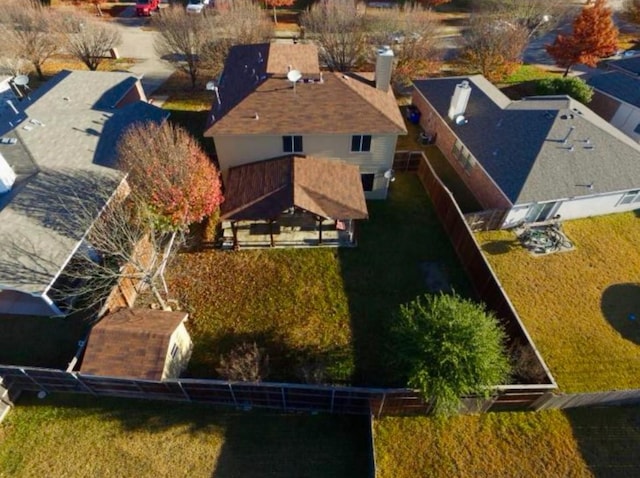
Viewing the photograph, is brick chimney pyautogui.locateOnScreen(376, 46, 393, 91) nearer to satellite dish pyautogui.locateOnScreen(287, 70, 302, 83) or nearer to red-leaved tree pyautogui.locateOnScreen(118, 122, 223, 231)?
satellite dish pyautogui.locateOnScreen(287, 70, 302, 83)

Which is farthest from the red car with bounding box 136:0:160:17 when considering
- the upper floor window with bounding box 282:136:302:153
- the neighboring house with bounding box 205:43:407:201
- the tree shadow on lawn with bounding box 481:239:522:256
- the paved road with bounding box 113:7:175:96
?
the tree shadow on lawn with bounding box 481:239:522:256

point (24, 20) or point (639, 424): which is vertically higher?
point (24, 20)

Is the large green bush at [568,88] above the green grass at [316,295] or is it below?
above

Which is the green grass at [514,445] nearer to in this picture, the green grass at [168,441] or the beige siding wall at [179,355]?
the green grass at [168,441]

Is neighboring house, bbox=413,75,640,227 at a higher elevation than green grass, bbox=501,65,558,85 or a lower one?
higher

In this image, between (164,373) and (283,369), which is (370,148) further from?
(164,373)

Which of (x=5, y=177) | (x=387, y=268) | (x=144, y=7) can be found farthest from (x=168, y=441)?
(x=144, y=7)

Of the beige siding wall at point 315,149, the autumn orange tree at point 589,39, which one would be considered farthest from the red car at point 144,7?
the autumn orange tree at point 589,39

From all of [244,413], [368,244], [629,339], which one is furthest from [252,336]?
[629,339]
